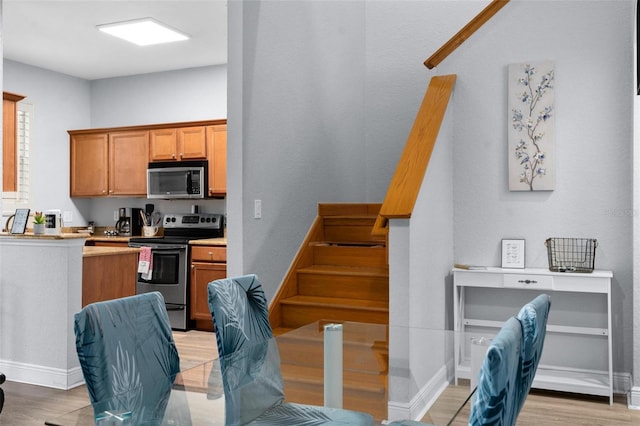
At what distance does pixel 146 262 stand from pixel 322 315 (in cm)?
265

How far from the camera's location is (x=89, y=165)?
742 cm

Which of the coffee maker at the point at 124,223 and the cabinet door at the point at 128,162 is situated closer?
the cabinet door at the point at 128,162

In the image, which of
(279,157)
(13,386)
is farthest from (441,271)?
(13,386)

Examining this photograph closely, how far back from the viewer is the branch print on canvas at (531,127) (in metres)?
4.19

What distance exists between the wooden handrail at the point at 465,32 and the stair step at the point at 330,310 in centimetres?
179

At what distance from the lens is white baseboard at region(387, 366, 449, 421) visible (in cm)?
199

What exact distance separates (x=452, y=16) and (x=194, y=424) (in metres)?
4.71

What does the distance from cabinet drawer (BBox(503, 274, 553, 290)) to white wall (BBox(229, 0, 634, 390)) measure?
0.33 m

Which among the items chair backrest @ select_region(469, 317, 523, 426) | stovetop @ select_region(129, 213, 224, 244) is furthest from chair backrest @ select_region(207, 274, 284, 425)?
stovetop @ select_region(129, 213, 224, 244)

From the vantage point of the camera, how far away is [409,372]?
242 cm

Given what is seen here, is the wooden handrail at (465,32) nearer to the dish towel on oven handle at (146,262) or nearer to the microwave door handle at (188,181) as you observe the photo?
the microwave door handle at (188,181)

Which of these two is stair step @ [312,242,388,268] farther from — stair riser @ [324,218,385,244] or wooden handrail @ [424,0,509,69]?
wooden handrail @ [424,0,509,69]

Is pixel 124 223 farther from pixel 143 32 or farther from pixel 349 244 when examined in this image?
pixel 349 244

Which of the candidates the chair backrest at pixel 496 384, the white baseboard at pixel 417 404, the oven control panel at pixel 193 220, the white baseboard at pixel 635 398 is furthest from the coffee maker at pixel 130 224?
the chair backrest at pixel 496 384
